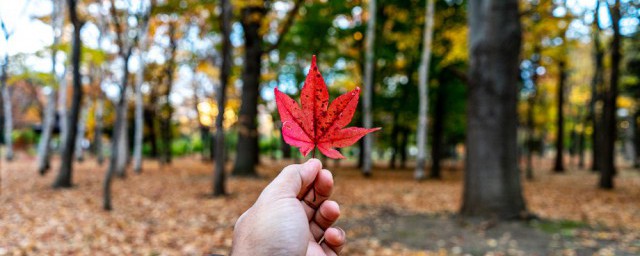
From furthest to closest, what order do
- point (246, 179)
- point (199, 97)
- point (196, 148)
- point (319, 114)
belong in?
point (196, 148), point (199, 97), point (246, 179), point (319, 114)

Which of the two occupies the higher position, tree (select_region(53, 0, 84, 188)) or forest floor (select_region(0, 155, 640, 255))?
tree (select_region(53, 0, 84, 188))

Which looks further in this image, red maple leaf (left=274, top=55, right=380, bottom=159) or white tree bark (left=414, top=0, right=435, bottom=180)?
white tree bark (left=414, top=0, right=435, bottom=180)

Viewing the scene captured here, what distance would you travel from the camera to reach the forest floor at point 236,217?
511cm

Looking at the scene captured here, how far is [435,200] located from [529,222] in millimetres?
3368

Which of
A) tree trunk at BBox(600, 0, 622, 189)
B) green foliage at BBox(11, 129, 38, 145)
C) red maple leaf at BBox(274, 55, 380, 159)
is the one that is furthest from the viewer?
green foliage at BBox(11, 129, 38, 145)

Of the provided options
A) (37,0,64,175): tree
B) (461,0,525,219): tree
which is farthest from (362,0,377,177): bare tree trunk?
(37,0,64,175): tree

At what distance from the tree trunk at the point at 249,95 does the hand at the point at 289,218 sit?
34.8ft

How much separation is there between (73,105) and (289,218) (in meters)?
9.83

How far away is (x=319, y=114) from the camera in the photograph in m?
1.05

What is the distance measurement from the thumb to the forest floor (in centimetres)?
419

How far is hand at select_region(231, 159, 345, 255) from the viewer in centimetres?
112

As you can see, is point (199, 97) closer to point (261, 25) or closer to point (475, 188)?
point (261, 25)

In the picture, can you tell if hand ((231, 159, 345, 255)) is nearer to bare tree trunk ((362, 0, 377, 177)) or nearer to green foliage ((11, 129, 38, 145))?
bare tree trunk ((362, 0, 377, 177))

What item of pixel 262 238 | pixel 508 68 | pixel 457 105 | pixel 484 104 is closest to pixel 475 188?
pixel 484 104
